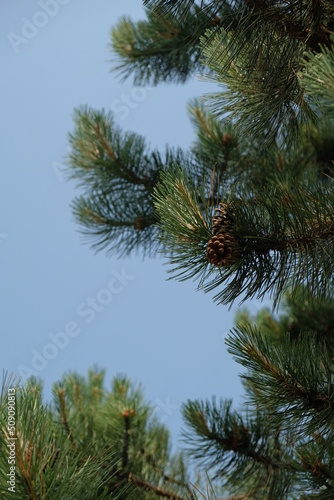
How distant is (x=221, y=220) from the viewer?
121 centimetres

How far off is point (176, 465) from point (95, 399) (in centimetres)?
61

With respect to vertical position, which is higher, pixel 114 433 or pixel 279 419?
pixel 114 433

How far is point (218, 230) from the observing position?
1197mm

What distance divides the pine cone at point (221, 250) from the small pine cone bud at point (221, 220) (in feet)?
0.05

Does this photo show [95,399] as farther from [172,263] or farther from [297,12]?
[297,12]

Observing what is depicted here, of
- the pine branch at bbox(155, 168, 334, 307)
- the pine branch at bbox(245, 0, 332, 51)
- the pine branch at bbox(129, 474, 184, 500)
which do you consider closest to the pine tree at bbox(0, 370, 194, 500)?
the pine branch at bbox(129, 474, 184, 500)

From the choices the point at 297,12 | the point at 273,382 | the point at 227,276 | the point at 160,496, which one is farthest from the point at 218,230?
the point at 160,496

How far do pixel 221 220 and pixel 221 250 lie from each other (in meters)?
0.07

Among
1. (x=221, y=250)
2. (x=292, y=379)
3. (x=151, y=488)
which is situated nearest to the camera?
(x=221, y=250)

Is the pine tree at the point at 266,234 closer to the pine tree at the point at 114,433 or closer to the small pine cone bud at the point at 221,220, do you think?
the small pine cone bud at the point at 221,220

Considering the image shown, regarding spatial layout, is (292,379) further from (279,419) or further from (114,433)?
(114,433)

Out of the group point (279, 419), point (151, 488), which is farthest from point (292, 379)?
point (151, 488)

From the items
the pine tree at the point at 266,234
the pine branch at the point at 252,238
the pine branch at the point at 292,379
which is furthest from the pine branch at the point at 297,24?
the pine branch at the point at 292,379

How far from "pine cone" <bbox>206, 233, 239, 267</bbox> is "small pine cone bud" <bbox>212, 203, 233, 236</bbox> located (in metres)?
0.01
